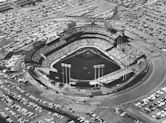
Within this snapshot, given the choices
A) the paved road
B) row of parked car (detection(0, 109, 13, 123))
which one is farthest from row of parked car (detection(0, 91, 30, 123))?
the paved road

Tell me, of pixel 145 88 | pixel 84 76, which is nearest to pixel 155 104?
pixel 145 88

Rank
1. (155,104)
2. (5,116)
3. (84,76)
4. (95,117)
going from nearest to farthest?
(95,117), (5,116), (155,104), (84,76)

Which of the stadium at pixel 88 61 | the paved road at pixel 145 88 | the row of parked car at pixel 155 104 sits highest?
the stadium at pixel 88 61

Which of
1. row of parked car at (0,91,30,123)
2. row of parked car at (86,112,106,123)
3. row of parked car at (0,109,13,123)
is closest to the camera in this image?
row of parked car at (86,112,106,123)

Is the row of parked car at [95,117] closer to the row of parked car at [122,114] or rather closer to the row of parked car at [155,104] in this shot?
the row of parked car at [122,114]

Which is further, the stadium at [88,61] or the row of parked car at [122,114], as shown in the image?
the stadium at [88,61]

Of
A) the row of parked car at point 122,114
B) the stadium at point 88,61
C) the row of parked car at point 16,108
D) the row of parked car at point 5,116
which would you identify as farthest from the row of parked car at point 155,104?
the row of parked car at point 5,116

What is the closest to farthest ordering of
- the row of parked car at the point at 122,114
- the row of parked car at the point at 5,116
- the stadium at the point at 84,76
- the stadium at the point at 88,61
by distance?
1. the row of parked car at the point at 122,114
2. the row of parked car at the point at 5,116
3. the stadium at the point at 84,76
4. the stadium at the point at 88,61

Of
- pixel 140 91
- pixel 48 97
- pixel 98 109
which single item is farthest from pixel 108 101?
pixel 48 97

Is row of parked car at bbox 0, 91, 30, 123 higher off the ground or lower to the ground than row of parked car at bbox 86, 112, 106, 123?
higher

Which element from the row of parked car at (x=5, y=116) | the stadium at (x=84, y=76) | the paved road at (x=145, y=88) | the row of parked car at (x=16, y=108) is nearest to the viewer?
the row of parked car at (x=5, y=116)

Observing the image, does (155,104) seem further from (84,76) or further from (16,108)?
(16,108)

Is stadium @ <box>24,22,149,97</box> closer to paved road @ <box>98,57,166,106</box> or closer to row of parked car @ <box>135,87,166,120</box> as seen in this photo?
paved road @ <box>98,57,166,106</box>
